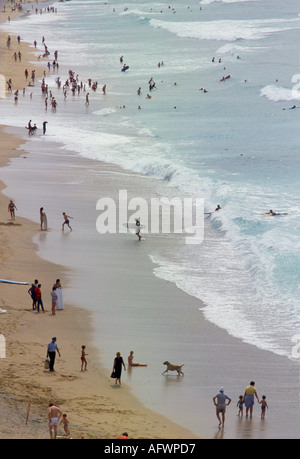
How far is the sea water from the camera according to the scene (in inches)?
869

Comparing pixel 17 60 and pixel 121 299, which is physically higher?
pixel 17 60

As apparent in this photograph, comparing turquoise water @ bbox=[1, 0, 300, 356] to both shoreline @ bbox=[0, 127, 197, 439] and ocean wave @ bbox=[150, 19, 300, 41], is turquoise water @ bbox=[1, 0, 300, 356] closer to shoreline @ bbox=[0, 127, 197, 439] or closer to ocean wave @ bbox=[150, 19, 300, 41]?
ocean wave @ bbox=[150, 19, 300, 41]

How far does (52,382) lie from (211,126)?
1241 inches

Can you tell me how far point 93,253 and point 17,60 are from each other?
42.1 meters

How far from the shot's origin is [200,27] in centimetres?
8600

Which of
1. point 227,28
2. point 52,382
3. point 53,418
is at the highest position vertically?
point 227,28

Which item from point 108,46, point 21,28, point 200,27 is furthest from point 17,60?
point 200,27

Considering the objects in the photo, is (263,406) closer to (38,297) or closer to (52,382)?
(52,382)

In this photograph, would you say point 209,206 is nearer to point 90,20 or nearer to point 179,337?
point 179,337

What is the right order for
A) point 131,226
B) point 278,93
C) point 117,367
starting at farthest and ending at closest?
1. point 278,93
2. point 131,226
3. point 117,367

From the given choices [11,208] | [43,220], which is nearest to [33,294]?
[43,220]

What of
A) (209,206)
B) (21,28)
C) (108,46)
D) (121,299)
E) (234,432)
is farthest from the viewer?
(21,28)

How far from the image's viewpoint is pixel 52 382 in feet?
50.7

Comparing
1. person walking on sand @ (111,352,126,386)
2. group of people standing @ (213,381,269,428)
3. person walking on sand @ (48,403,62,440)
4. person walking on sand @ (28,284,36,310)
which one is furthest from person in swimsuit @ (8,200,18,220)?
person walking on sand @ (48,403,62,440)
